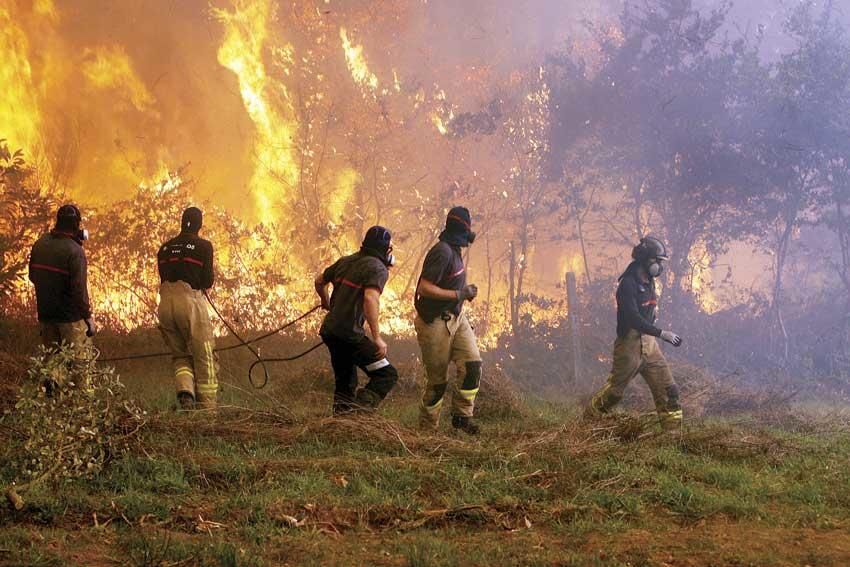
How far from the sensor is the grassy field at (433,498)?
461 centimetres

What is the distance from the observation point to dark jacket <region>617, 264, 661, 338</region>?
880 centimetres

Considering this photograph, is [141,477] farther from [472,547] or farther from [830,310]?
[830,310]

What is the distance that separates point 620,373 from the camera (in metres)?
8.75

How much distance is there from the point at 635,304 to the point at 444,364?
231 centimetres

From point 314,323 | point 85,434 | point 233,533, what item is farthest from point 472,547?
point 314,323

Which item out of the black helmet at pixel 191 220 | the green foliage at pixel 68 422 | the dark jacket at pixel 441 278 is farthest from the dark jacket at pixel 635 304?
the green foliage at pixel 68 422

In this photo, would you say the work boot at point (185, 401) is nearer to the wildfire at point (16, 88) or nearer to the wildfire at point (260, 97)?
the wildfire at point (16, 88)

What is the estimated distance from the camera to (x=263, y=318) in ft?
50.7

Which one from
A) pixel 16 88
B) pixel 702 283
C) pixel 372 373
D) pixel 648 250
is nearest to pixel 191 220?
pixel 372 373

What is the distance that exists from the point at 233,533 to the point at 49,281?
173 inches

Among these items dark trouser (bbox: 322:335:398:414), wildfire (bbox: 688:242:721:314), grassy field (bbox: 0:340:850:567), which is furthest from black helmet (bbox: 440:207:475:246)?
wildfire (bbox: 688:242:721:314)

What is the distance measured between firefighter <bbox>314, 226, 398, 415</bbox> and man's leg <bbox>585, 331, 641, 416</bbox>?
2.47 meters

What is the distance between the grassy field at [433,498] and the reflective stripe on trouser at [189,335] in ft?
2.56

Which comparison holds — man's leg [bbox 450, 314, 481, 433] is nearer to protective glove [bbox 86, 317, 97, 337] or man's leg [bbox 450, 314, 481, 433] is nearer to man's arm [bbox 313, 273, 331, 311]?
man's arm [bbox 313, 273, 331, 311]
